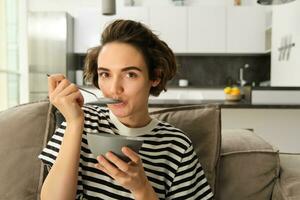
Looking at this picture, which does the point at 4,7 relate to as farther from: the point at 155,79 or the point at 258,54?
the point at 155,79

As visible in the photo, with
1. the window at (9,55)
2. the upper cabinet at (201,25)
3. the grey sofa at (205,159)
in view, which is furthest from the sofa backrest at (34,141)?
the upper cabinet at (201,25)

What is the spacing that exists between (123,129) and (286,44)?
399 cm

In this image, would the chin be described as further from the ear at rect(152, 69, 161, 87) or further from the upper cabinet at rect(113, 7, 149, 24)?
the upper cabinet at rect(113, 7, 149, 24)

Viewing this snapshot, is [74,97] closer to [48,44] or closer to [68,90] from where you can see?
[68,90]

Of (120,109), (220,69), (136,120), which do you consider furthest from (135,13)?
(120,109)

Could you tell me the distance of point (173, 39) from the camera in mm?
5504

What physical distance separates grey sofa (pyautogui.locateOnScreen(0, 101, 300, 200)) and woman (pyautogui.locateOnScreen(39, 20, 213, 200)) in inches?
5.2

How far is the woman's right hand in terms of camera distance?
89cm

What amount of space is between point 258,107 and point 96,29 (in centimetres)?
329

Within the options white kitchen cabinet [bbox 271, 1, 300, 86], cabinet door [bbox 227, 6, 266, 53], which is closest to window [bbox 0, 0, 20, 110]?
cabinet door [bbox 227, 6, 266, 53]

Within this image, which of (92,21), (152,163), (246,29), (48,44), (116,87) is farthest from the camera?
(92,21)

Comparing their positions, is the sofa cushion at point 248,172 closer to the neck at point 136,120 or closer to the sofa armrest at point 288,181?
the sofa armrest at point 288,181

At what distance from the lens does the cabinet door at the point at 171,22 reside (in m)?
5.46

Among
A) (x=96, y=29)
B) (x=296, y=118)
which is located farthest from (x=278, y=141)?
(x=96, y=29)
